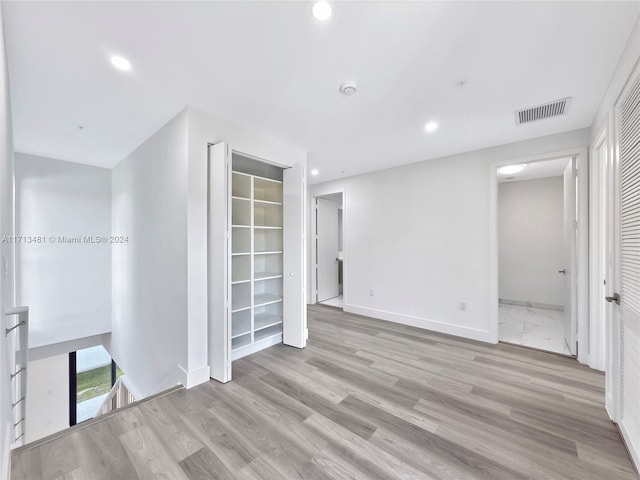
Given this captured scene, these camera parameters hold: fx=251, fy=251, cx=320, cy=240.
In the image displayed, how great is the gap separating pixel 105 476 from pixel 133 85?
2773mm

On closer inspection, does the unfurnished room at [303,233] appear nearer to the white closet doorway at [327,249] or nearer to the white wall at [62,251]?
the white wall at [62,251]

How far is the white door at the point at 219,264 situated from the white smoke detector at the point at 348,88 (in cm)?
123

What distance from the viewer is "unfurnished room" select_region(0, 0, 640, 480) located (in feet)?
5.04

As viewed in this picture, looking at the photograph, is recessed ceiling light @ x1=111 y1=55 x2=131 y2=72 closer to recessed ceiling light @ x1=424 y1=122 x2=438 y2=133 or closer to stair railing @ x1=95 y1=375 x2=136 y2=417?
recessed ceiling light @ x1=424 y1=122 x2=438 y2=133

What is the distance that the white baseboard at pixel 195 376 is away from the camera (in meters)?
2.38

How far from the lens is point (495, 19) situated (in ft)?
4.79

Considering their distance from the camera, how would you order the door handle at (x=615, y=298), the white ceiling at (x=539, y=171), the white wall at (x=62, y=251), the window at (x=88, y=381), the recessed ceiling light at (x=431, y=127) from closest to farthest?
the door handle at (x=615, y=298) → the recessed ceiling light at (x=431, y=127) → the white wall at (x=62, y=251) → the white ceiling at (x=539, y=171) → the window at (x=88, y=381)

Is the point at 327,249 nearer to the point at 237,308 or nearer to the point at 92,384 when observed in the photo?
Result: the point at 237,308

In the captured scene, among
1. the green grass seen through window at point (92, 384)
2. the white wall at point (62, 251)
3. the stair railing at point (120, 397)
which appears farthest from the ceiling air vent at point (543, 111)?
the green grass seen through window at point (92, 384)

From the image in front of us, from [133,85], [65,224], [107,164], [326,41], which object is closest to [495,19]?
[326,41]

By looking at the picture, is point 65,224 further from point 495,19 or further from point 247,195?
point 495,19

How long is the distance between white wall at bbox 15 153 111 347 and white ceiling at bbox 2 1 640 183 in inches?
55.7

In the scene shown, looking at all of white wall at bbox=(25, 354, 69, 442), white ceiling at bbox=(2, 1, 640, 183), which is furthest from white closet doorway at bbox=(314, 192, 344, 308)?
white wall at bbox=(25, 354, 69, 442)

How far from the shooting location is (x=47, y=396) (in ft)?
16.4
